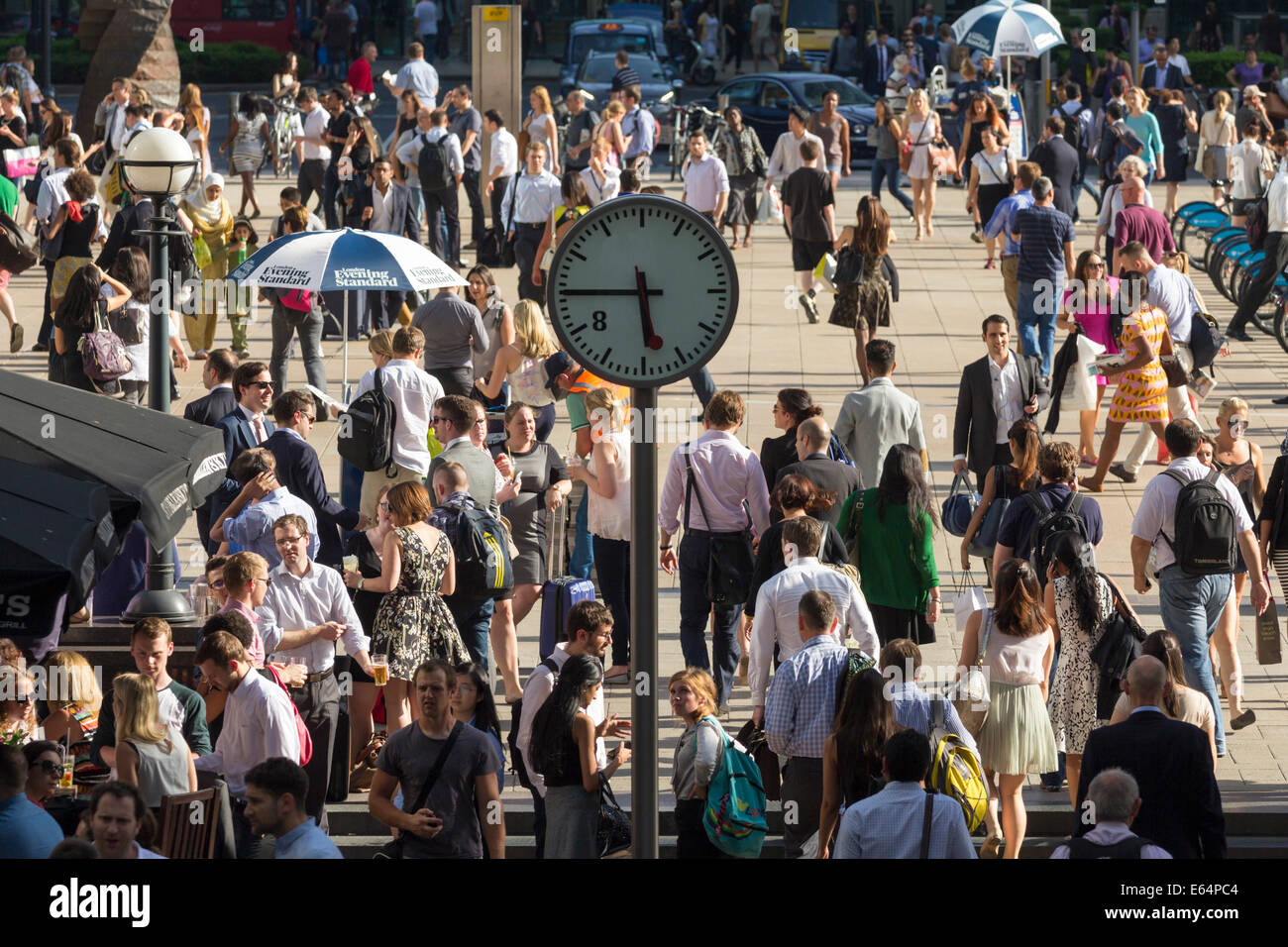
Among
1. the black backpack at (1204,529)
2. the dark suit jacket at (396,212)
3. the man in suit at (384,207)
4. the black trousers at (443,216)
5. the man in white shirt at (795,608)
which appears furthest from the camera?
the black trousers at (443,216)

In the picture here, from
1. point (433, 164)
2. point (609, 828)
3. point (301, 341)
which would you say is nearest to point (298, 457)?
point (609, 828)

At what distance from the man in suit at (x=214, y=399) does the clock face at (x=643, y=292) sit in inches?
214

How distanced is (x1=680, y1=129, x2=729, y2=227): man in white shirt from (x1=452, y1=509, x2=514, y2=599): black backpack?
39.3 feet

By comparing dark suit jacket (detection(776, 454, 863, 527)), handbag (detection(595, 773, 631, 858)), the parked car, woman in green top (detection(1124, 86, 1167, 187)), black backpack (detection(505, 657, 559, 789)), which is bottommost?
handbag (detection(595, 773, 631, 858))

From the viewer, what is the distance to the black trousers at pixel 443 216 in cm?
2217

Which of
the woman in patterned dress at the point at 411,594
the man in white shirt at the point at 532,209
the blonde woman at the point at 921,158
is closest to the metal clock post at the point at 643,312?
the woman in patterned dress at the point at 411,594

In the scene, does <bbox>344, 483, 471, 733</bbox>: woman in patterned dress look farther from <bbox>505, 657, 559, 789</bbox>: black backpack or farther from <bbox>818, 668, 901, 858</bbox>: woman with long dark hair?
<bbox>818, 668, 901, 858</bbox>: woman with long dark hair

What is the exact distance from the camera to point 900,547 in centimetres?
973

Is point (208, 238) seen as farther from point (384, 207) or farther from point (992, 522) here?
point (992, 522)

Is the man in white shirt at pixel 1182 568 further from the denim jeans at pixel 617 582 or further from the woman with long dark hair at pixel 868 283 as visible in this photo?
the woman with long dark hair at pixel 868 283

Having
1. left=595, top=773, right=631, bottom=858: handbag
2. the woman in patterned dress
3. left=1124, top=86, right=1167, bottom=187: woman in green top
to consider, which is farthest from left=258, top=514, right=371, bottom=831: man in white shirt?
left=1124, top=86, right=1167, bottom=187: woman in green top

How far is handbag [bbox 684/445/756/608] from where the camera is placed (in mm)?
10109

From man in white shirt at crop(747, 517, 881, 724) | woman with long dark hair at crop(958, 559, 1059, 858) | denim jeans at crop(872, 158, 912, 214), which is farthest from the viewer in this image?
denim jeans at crop(872, 158, 912, 214)
